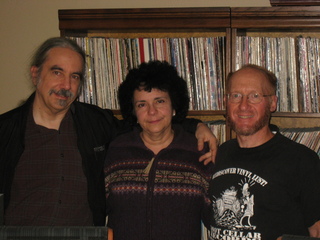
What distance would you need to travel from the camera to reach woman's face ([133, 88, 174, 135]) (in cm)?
168

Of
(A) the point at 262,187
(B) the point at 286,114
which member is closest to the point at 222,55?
(B) the point at 286,114

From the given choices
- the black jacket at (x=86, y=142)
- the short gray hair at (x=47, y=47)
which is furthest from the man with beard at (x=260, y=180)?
the short gray hair at (x=47, y=47)

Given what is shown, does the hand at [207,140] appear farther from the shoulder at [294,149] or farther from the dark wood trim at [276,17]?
the dark wood trim at [276,17]

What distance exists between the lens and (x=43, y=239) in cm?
58

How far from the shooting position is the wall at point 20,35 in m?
2.45

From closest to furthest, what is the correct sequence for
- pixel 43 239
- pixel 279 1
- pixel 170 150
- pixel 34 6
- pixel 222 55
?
pixel 43 239 → pixel 170 150 → pixel 279 1 → pixel 222 55 → pixel 34 6

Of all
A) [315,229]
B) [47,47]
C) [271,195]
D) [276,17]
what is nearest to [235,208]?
[271,195]

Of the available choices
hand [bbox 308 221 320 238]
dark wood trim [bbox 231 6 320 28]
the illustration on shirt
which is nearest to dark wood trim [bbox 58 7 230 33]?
dark wood trim [bbox 231 6 320 28]

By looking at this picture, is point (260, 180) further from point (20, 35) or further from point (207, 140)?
point (20, 35)

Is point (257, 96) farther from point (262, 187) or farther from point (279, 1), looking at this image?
point (279, 1)

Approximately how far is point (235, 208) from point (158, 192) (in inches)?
13.8

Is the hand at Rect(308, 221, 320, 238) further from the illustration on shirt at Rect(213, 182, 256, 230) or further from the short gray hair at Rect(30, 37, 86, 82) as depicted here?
the short gray hair at Rect(30, 37, 86, 82)

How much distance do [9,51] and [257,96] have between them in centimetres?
179

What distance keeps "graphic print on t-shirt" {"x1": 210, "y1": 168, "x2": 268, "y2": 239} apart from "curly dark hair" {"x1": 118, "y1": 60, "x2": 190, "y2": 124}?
48 cm
